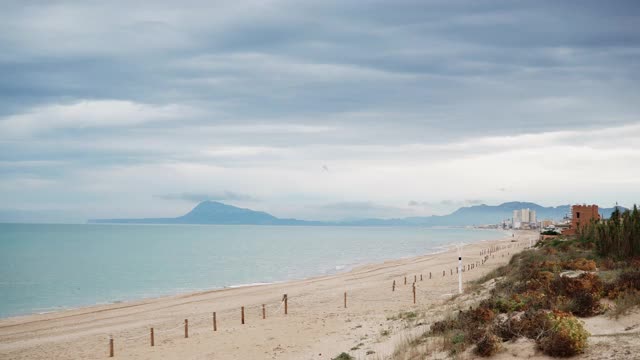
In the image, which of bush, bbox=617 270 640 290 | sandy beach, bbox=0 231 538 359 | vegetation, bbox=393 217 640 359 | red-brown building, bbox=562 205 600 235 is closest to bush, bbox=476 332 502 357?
vegetation, bbox=393 217 640 359

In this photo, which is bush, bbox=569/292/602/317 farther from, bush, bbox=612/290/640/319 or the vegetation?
bush, bbox=612/290/640/319

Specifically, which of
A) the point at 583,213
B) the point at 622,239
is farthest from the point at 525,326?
the point at 583,213

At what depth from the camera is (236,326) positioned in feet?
80.4

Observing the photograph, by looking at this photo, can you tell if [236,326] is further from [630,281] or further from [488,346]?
[630,281]

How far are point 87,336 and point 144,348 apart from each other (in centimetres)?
687

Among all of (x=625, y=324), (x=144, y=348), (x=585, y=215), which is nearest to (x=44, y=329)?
(x=144, y=348)

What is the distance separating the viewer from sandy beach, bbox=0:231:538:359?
730 inches

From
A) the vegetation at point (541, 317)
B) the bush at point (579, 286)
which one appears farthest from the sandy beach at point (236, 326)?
the bush at point (579, 286)

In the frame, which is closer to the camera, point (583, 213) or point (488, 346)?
point (488, 346)

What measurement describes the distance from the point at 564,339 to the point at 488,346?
1448mm

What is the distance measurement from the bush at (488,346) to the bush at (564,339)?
2.61 ft

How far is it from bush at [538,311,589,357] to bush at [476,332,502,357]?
0.79m

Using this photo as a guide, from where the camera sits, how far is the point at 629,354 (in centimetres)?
944

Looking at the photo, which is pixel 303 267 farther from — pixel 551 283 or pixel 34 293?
pixel 551 283
